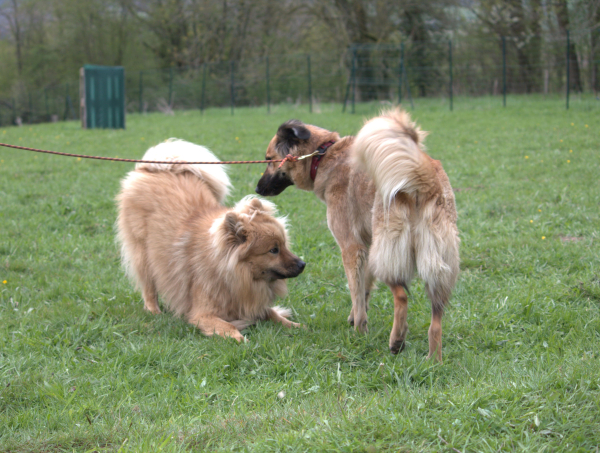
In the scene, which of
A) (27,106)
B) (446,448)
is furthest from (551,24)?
(27,106)

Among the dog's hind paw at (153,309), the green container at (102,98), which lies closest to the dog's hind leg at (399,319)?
the dog's hind paw at (153,309)

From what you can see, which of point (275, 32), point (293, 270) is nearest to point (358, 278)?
point (293, 270)

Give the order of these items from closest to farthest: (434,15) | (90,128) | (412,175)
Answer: (412,175), (90,128), (434,15)

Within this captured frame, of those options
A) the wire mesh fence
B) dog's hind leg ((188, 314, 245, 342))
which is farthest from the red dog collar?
the wire mesh fence

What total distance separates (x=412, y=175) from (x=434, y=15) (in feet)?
87.0

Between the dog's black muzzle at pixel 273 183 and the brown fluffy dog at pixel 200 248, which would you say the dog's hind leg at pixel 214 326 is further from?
the dog's black muzzle at pixel 273 183

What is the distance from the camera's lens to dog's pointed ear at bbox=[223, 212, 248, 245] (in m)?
4.29

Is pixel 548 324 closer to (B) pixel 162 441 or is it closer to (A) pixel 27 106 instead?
(B) pixel 162 441

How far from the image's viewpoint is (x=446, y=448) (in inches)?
95.7

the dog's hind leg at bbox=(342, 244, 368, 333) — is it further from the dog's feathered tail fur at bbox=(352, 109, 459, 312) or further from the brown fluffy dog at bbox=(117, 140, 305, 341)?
the dog's feathered tail fur at bbox=(352, 109, 459, 312)

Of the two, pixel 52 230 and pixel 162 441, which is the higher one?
pixel 52 230

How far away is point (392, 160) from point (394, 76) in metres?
22.2

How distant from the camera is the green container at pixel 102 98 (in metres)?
19.7

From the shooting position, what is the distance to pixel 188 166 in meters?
5.35
